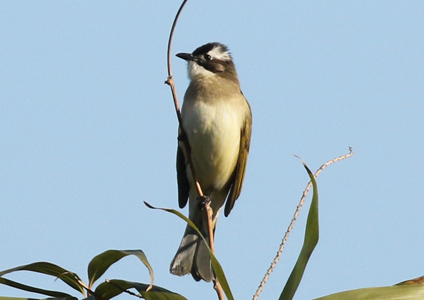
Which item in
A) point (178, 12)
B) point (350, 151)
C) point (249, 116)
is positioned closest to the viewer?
point (178, 12)

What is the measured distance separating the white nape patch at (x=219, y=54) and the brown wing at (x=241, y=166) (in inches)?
27.4

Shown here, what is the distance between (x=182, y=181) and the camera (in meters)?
5.70

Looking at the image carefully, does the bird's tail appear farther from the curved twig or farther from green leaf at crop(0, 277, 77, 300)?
green leaf at crop(0, 277, 77, 300)

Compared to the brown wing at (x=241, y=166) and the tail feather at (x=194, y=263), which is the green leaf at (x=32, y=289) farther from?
the brown wing at (x=241, y=166)

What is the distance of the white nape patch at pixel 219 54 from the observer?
5.96 metres

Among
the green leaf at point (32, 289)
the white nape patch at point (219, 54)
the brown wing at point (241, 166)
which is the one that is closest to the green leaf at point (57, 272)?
the green leaf at point (32, 289)

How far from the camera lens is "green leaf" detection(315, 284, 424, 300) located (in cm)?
230

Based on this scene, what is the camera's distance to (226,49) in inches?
244

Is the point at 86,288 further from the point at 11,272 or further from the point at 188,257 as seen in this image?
the point at 188,257

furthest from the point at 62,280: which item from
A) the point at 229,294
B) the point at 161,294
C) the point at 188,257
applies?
the point at 188,257

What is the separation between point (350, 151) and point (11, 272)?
1.98m

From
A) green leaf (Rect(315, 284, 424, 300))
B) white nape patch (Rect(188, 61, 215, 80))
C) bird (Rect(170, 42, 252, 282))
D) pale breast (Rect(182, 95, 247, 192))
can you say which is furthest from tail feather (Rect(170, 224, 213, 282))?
green leaf (Rect(315, 284, 424, 300))

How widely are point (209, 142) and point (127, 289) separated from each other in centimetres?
284

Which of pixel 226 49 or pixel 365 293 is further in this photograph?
pixel 226 49
